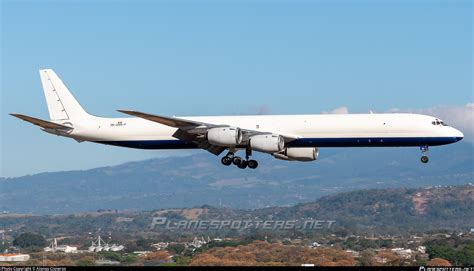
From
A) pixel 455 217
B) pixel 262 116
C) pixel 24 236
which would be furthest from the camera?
pixel 455 217

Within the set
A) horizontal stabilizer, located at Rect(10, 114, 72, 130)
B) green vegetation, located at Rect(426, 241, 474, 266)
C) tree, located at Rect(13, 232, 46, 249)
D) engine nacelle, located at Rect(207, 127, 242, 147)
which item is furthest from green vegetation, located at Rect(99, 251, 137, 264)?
green vegetation, located at Rect(426, 241, 474, 266)

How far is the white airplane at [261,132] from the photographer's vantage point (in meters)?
65.3

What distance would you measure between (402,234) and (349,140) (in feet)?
169

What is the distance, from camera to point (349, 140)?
214 feet

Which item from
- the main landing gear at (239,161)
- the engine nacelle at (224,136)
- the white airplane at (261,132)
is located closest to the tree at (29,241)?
the white airplane at (261,132)

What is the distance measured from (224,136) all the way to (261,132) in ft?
9.29

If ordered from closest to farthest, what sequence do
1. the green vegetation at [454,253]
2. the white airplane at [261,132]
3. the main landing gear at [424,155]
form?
the main landing gear at [424,155]
the white airplane at [261,132]
the green vegetation at [454,253]

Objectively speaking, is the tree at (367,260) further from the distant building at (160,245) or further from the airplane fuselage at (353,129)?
the distant building at (160,245)

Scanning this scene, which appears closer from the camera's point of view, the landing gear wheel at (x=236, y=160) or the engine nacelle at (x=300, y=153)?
the landing gear wheel at (x=236, y=160)

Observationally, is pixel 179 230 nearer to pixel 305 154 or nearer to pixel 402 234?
pixel 402 234

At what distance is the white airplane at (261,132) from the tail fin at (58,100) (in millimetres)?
764

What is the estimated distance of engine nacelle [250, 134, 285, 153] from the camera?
216 ft

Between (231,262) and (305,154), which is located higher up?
(305,154)

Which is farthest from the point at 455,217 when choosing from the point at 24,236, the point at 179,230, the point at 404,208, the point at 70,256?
the point at 70,256
